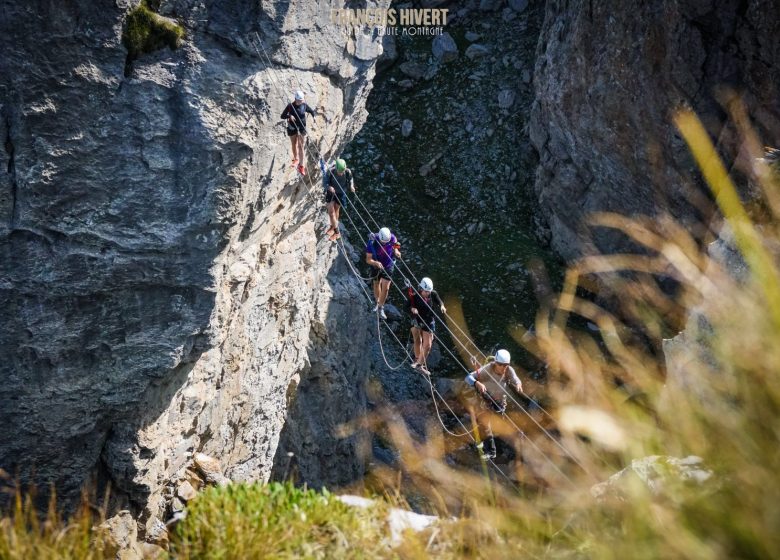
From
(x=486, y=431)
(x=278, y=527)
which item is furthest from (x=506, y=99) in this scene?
(x=278, y=527)

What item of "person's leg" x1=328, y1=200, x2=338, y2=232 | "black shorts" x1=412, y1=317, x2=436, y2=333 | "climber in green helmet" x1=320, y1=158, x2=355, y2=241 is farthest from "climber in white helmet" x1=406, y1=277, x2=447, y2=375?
"person's leg" x1=328, y1=200, x2=338, y2=232

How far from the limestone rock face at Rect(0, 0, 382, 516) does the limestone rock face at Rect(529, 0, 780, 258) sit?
13.9 metres

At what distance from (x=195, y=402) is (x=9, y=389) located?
380 centimetres

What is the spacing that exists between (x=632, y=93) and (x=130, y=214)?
20.4 meters

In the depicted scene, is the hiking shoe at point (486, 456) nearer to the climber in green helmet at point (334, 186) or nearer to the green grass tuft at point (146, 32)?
the climber in green helmet at point (334, 186)

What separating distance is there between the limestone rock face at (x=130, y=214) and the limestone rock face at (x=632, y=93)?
13.9 metres

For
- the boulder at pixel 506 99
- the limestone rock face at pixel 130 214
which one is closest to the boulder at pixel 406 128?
the boulder at pixel 506 99

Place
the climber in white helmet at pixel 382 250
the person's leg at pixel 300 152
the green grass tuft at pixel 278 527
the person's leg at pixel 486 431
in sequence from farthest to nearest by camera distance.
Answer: the climber in white helmet at pixel 382 250, the person's leg at pixel 486 431, the person's leg at pixel 300 152, the green grass tuft at pixel 278 527

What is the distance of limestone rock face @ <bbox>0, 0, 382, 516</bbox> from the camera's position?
1081cm

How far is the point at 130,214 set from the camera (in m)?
11.8

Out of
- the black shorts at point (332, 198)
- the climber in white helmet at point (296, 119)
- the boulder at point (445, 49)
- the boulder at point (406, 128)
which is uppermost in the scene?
the boulder at point (445, 49)

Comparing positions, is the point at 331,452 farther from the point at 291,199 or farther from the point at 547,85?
the point at 547,85

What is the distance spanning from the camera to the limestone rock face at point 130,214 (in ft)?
35.5

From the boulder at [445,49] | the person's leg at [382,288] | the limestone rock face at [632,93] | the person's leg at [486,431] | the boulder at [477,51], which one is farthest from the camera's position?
the boulder at [445,49]
